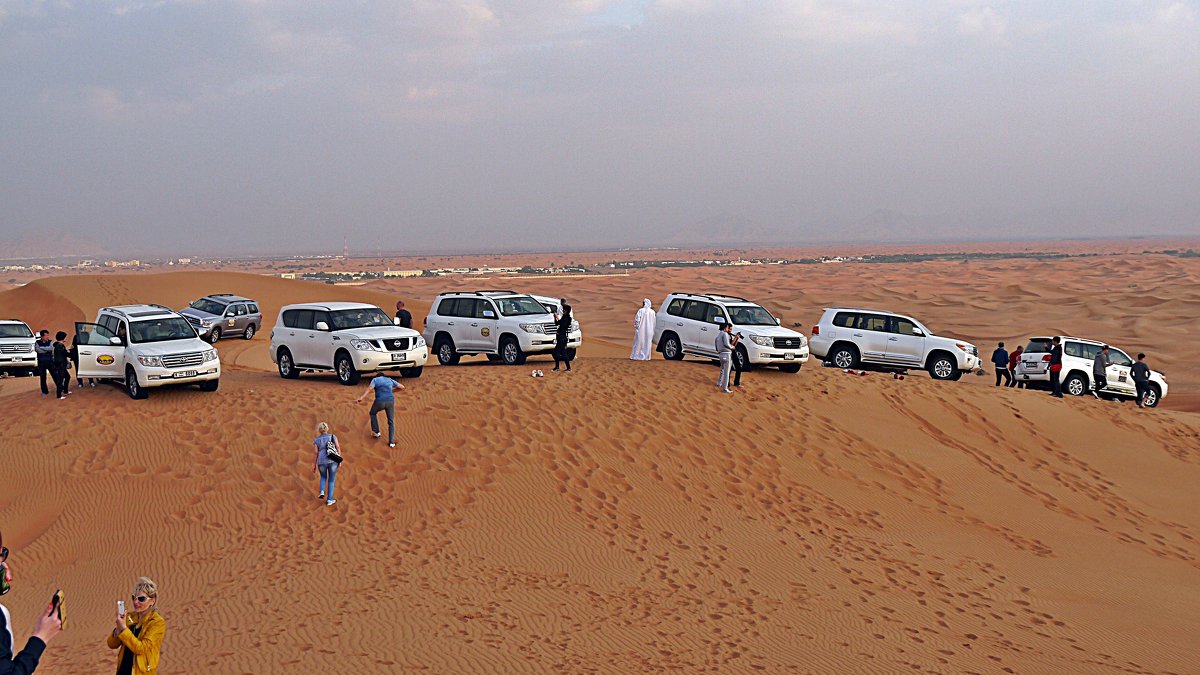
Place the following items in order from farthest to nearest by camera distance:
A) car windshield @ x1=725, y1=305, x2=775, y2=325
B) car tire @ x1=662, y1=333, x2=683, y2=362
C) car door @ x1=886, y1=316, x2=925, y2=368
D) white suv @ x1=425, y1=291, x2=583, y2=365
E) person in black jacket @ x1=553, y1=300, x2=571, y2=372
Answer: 1. car door @ x1=886, y1=316, x2=925, y2=368
2. car tire @ x1=662, y1=333, x2=683, y2=362
3. white suv @ x1=425, y1=291, x2=583, y2=365
4. car windshield @ x1=725, y1=305, x2=775, y2=325
5. person in black jacket @ x1=553, y1=300, x2=571, y2=372

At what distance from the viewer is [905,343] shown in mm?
25609

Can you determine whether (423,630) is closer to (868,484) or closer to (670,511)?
(670,511)

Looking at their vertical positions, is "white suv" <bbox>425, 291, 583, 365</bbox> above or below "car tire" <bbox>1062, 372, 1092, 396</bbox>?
above

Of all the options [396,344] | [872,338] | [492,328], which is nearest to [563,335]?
[492,328]

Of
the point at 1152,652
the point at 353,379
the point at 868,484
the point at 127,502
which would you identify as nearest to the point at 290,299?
the point at 353,379

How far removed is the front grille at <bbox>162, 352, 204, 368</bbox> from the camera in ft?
60.6

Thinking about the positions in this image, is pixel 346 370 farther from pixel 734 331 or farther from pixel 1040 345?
pixel 1040 345

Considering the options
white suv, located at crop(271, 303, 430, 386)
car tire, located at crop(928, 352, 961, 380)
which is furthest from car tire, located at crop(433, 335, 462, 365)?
car tire, located at crop(928, 352, 961, 380)

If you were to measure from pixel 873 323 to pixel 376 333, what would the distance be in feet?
46.6

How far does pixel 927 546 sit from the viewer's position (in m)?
14.7

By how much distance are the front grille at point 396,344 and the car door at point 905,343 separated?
13760mm

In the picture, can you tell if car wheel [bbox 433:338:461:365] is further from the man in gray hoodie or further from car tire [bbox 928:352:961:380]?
the man in gray hoodie

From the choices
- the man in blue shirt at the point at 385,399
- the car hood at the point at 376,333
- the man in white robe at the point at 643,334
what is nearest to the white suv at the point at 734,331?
the man in white robe at the point at 643,334

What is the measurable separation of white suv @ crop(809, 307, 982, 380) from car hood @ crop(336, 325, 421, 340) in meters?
12.2
